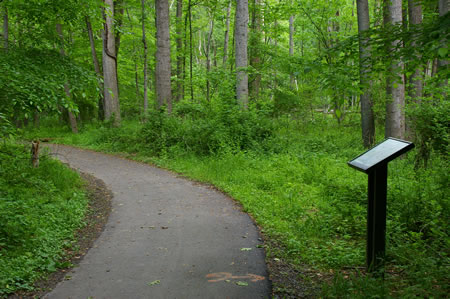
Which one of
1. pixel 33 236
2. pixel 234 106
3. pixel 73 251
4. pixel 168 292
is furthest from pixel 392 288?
pixel 234 106

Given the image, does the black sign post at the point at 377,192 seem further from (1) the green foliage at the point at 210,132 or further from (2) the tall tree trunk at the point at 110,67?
(2) the tall tree trunk at the point at 110,67

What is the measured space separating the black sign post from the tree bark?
393 inches

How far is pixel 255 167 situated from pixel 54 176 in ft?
17.8

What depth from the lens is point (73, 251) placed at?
5.49 meters

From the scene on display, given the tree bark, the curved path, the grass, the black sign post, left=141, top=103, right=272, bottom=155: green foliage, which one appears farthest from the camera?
the tree bark

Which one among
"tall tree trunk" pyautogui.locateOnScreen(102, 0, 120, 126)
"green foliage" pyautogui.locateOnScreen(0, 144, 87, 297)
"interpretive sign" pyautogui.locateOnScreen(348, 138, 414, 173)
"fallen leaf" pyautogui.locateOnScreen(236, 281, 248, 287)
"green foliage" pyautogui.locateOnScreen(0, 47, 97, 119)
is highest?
"tall tree trunk" pyautogui.locateOnScreen(102, 0, 120, 126)

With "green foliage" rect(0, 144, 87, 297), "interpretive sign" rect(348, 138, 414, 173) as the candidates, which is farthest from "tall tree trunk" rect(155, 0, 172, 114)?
"interpretive sign" rect(348, 138, 414, 173)

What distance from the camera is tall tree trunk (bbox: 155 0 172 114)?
15.4 meters

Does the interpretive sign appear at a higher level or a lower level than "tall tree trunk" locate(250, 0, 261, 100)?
lower

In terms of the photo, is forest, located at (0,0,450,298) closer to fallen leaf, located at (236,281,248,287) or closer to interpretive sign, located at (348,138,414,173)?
fallen leaf, located at (236,281,248,287)

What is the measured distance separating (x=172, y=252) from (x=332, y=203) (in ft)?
10.8

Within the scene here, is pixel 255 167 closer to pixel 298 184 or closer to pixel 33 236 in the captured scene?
pixel 298 184

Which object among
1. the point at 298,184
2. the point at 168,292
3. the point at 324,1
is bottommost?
the point at 168,292

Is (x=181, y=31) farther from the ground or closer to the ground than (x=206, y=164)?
farther from the ground
